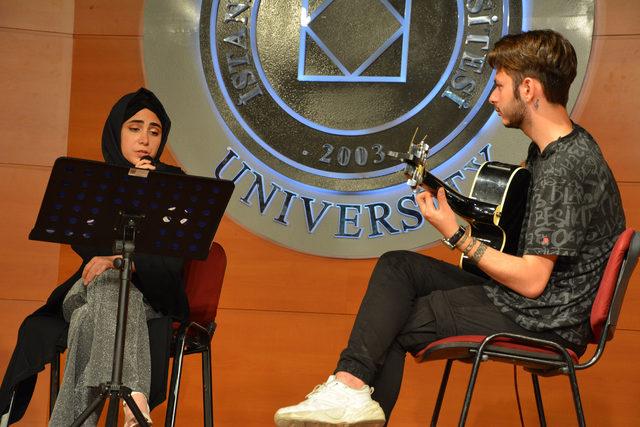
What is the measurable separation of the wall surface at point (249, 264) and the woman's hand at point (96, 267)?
45.2 inches

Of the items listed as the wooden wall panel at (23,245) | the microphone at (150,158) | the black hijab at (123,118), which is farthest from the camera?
the wooden wall panel at (23,245)

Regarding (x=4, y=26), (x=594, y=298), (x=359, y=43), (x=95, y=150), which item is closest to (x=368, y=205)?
(x=359, y=43)

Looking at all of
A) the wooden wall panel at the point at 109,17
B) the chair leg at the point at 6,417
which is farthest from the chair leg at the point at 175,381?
the wooden wall panel at the point at 109,17

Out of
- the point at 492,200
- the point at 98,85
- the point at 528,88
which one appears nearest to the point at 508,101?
the point at 528,88

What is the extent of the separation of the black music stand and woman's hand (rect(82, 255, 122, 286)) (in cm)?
24

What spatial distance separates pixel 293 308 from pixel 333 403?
1.55 metres

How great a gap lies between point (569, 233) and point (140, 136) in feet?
5.13

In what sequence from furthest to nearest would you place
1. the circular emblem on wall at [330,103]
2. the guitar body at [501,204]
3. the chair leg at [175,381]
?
the circular emblem on wall at [330,103], the chair leg at [175,381], the guitar body at [501,204]

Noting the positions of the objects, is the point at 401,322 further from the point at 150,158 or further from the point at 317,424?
the point at 150,158

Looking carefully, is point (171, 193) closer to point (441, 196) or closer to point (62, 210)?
point (62, 210)

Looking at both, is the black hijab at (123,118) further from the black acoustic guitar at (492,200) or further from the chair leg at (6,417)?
the black acoustic guitar at (492,200)

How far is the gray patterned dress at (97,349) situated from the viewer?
256cm

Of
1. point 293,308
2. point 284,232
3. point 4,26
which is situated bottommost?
point 293,308

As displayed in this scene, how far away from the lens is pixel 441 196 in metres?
2.54
